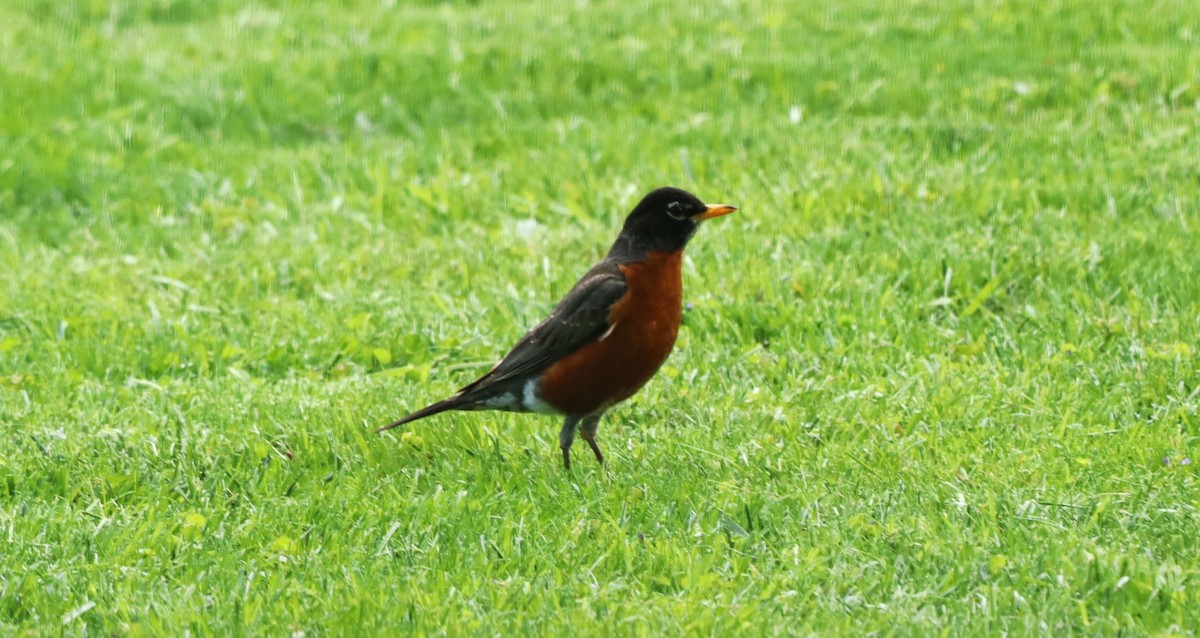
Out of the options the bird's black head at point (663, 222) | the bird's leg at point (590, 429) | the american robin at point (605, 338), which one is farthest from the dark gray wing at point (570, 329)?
the bird's leg at point (590, 429)

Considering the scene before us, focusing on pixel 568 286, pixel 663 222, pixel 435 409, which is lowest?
Result: pixel 568 286

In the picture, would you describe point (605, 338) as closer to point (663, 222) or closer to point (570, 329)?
point (570, 329)

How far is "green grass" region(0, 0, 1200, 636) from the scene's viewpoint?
428 cm

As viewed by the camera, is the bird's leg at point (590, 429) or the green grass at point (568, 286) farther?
the bird's leg at point (590, 429)

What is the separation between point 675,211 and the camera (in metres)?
5.52

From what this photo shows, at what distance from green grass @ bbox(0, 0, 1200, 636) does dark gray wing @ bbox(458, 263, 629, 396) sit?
298 mm

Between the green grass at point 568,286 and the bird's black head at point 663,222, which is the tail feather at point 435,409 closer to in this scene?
the green grass at point 568,286

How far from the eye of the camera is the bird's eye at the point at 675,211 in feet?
18.1

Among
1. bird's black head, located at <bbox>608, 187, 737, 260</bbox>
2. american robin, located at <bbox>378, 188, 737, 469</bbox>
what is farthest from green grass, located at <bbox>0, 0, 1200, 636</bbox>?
bird's black head, located at <bbox>608, 187, 737, 260</bbox>

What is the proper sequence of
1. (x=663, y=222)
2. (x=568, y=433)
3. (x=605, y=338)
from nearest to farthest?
(x=605, y=338)
(x=568, y=433)
(x=663, y=222)

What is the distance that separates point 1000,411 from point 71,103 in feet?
21.6

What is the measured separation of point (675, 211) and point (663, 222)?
0.20 feet

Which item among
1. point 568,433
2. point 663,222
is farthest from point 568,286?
point 568,433

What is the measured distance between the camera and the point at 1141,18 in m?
10.3
